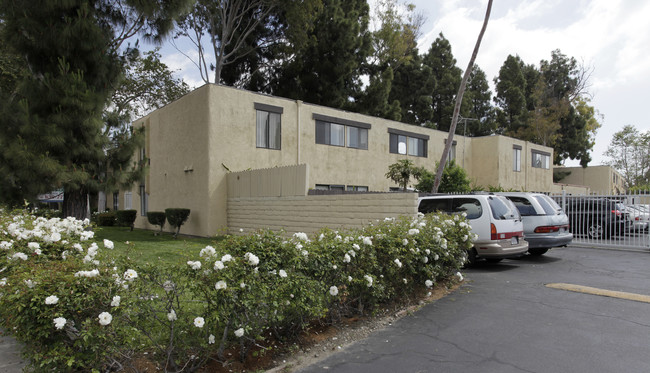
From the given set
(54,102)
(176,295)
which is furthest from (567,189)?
(176,295)

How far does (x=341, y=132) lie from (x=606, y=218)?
1139 cm

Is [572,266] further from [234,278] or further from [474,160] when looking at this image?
[474,160]

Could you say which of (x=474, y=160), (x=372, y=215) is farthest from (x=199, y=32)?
(x=372, y=215)

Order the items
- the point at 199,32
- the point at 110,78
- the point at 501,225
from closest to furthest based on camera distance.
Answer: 1. the point at 501,225
2. the point at 110,78
3. the point at 199,32

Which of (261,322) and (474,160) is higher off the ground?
(474,160)

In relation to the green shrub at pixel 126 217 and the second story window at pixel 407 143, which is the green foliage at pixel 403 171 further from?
the green shrub at pixel 126 217

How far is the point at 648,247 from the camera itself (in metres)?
12.8

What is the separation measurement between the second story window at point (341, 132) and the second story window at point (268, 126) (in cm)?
217

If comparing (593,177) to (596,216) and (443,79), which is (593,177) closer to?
(443,79)

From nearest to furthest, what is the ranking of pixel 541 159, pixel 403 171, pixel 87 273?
pixel 87 273 → pixel 403 171 → pixel 541 159

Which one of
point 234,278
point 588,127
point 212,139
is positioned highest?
point 588,127

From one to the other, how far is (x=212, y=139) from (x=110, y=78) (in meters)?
3.97

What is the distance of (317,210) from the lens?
1237 cm

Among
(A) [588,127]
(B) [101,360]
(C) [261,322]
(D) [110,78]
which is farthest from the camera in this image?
(A) [588,127]
